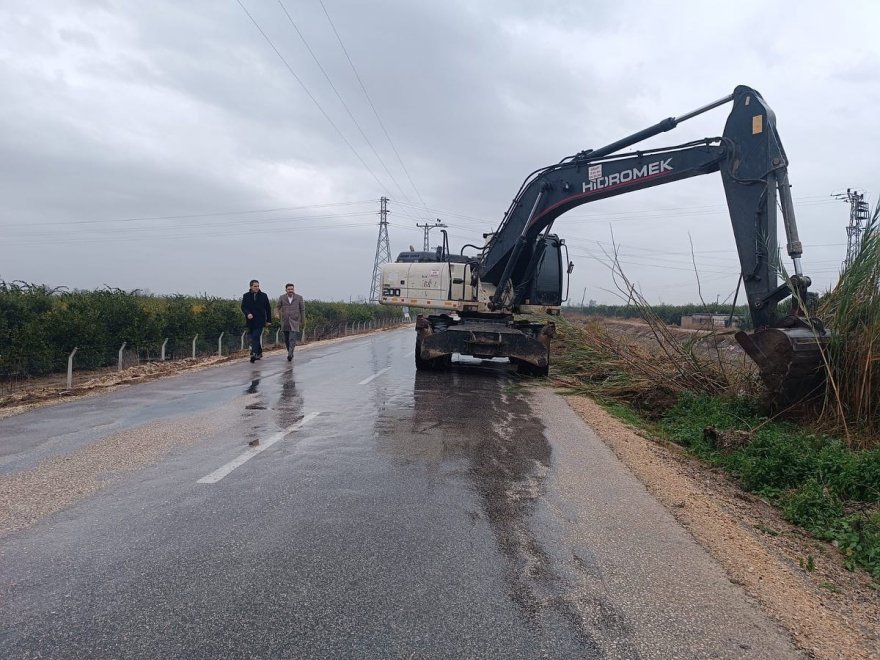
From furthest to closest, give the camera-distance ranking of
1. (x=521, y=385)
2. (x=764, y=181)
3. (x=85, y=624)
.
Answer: (x=521, y=385)
(x=764, y=181)
(x=85, y=624)

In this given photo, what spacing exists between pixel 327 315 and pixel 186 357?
709 inches

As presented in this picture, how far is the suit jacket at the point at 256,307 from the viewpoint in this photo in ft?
51.1

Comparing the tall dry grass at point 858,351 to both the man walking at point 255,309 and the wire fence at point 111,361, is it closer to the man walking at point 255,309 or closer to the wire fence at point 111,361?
the wire fence at point 111,361

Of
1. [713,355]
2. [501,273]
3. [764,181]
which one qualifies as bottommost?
[713,355]

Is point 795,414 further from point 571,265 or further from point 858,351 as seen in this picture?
point 571,265

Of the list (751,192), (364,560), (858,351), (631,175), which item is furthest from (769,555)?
(631,175)

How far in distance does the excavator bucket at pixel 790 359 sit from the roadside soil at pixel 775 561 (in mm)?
1629

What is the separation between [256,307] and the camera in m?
15.7

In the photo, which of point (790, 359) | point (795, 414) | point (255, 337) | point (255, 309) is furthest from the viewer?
point (255, 337)

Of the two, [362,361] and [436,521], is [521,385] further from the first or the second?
[436,521]

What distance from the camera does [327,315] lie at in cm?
3659

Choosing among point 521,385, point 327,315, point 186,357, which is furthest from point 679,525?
point 327,315

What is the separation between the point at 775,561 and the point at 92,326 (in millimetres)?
14903

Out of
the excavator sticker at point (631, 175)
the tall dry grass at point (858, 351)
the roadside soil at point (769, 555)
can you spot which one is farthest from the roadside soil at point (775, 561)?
the excavator sticker at point (631, 175)
